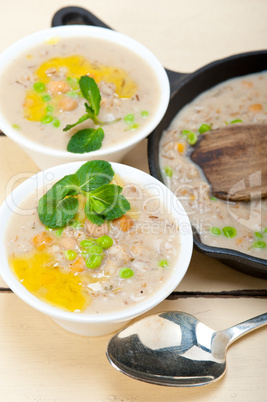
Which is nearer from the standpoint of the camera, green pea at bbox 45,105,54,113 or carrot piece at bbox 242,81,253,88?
green pea at bbox 45,105,54,113

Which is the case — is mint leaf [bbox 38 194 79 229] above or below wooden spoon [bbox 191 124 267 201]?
above

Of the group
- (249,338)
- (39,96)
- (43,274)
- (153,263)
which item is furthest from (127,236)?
(39,96)

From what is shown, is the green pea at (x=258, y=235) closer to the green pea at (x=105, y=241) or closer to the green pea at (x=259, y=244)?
the green pea at (x=259, y=244)

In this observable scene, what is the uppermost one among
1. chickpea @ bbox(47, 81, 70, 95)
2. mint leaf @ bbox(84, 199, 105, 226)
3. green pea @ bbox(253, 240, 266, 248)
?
chickpea @ bbox(47, 81, 70, 95)

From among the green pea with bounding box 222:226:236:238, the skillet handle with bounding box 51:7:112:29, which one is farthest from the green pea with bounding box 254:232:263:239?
the skillet handle with bounding box 51:7:112:29

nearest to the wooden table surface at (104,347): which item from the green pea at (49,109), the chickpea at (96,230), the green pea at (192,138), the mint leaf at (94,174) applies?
the green pea at (192,138)

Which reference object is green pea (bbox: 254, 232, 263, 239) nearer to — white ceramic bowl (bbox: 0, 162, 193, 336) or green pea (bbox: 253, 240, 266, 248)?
green pea (bbox: 253, 240, 266, 248)

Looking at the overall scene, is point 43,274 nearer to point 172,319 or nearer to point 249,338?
point 172,319
